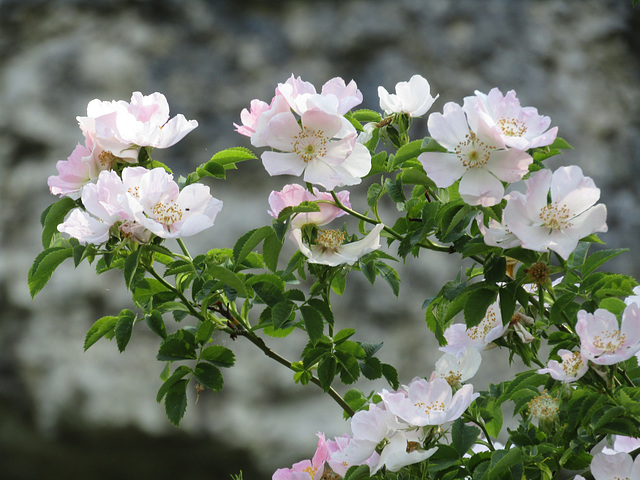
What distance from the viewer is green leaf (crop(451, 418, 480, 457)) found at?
69cm

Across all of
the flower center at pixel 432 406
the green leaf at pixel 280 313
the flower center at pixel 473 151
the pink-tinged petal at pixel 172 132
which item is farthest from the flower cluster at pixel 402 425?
the pink-tinged petal at pixel 172 132

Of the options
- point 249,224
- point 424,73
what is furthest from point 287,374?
point 424,73

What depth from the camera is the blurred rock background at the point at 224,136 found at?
174cm

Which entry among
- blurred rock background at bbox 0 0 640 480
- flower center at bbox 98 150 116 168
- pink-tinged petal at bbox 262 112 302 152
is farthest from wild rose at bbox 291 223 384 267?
blurred rock background at bbox 0 0 640 480

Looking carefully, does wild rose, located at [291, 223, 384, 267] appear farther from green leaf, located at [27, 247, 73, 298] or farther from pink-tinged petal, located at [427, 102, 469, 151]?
green leaf, located at [27, 247, 73, 298]

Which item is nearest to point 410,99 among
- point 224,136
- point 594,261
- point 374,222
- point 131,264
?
point 374,222

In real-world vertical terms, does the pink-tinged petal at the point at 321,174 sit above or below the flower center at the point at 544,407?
above

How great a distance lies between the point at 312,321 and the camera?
0.74m

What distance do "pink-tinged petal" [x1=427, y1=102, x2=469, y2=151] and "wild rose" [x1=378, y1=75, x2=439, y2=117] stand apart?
6.5 inches

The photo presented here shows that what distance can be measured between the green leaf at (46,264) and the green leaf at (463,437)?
1.44ft

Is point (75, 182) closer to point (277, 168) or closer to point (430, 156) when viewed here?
point (277, 168)

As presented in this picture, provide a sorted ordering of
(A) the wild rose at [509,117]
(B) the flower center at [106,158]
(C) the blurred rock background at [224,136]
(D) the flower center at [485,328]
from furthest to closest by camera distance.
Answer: (C) the blurred rock background at [224,136], (D) the flower center at [485,328], (B) the flower center at [106,158], (A) the wild rose at [509,117]

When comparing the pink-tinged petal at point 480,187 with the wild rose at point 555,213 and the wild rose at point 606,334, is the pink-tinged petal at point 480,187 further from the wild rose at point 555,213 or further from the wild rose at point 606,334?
the wild rose at point 606,334

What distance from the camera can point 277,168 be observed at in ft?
2.19
